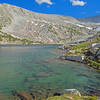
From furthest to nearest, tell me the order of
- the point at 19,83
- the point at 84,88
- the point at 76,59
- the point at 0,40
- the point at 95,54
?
the point at 0,40
the point at 76,59
the point at 95,54
the point at 19,83
the point at 84,88

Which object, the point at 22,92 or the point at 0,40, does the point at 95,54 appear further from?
the point at 0,40

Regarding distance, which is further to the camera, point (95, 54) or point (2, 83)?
point (95, 54)

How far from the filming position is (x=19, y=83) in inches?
921

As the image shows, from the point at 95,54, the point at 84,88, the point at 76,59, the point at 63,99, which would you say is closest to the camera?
the point at 63,99

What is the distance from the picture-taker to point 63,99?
14.4m

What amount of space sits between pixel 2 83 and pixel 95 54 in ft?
102

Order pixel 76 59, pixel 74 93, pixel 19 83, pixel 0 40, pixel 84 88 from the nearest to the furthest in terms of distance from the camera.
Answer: pixel 74 93
pixel 84 88
pixel 19 83
pixel 76 59
pixel 0 40

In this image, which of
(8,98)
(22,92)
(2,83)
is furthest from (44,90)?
(2,83)


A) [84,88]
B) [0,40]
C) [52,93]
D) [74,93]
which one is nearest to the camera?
[74,93]

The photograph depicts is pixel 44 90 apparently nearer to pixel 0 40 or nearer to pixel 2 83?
pixel 2 83

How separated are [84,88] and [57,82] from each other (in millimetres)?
5132

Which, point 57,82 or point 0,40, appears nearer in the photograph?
point 57,82

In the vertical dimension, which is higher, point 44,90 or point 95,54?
point 95,54

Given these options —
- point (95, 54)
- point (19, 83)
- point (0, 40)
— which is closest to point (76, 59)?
point (95, 54)
